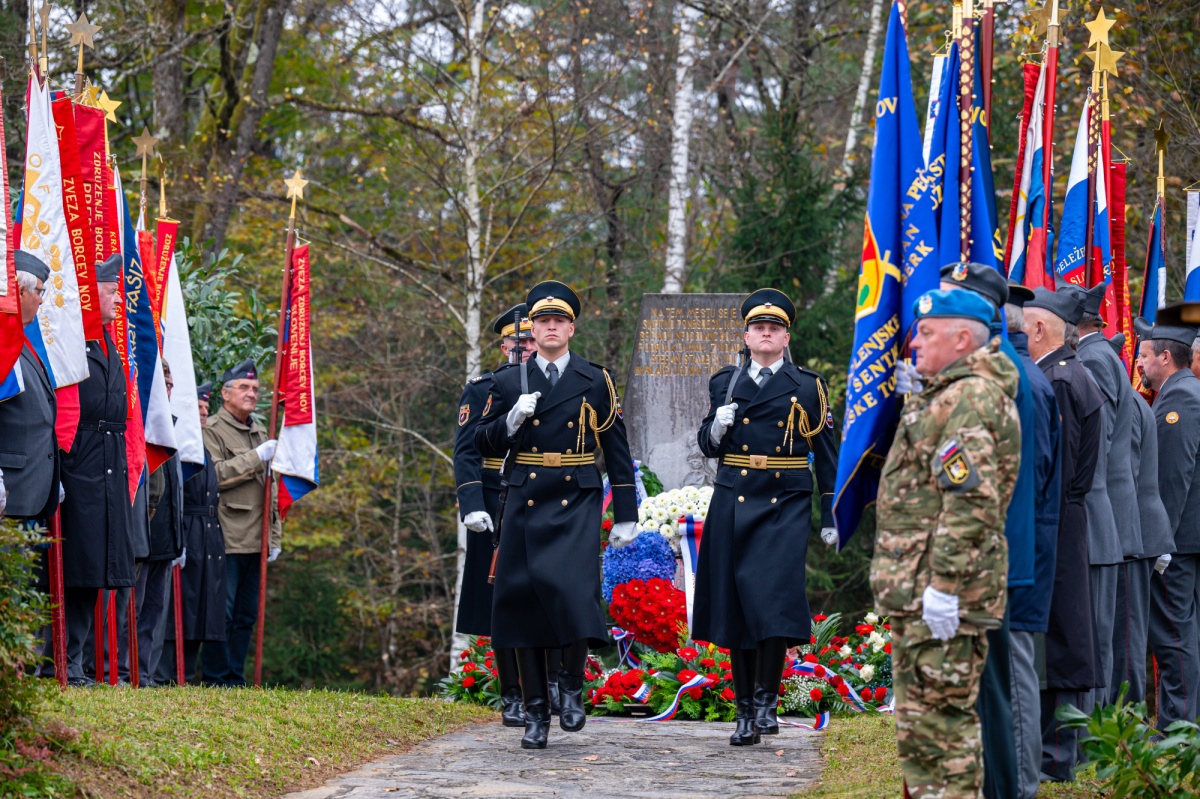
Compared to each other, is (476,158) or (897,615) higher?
(476,158)

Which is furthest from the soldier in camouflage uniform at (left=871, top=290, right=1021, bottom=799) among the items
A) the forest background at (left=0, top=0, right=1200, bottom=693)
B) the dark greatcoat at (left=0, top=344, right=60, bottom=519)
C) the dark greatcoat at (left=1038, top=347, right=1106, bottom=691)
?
the forest background at (left=0, top=0, right=1200, bottom=693)

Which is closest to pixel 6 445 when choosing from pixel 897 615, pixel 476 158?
pixel 897 615

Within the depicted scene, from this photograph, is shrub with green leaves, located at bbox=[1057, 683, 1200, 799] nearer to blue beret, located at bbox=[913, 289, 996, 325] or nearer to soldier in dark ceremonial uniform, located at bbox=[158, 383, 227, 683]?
blue beret, located at bbox=[913, 289, 996, 325]

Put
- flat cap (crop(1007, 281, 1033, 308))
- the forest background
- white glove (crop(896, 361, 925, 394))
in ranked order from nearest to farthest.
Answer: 1. white glove (crop(896, 361, 925, 394))
2. flat cap (crop(1007, 281, 1033, 308))
3. the forest background

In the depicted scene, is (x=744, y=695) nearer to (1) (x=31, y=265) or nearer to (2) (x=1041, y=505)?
(2) (x=1041, y=505)

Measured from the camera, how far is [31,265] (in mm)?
7797

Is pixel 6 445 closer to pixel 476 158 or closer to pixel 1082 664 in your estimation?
pixel 1082 664

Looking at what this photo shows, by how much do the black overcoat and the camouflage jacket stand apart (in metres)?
5.12

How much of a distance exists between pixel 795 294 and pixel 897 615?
14.6 metres

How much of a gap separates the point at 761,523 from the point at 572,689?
4.67 ft

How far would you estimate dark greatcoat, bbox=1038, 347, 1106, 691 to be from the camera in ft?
20.3

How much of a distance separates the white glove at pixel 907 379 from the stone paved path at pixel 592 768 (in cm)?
194

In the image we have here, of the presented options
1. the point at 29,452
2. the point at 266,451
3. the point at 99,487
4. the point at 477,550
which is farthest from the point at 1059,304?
the point at 266,451

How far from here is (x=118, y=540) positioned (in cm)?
852
